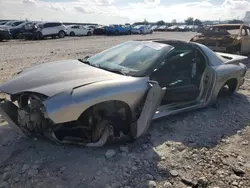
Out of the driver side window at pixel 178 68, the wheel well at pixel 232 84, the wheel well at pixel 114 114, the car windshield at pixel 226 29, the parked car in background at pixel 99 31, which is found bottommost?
the parked car in background at pixel 99 31

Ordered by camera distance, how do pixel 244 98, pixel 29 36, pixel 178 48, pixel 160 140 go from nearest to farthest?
pixel 160 140
pixel 178 48
pixel 244 98
pixel 29 36

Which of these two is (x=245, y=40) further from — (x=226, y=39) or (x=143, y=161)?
(x=143, y=161)

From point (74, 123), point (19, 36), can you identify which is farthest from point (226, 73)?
point (19, 36)

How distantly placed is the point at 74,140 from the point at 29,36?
2124cm

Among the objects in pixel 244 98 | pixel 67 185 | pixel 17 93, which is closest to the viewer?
pixel 67 185

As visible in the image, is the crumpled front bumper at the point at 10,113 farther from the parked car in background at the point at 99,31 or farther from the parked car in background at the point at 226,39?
the parked car in background at the point at 99,31

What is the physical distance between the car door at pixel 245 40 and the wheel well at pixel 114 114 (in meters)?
8.98

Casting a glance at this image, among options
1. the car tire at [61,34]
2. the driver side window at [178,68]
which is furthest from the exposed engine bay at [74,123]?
the car tire at [61,34]

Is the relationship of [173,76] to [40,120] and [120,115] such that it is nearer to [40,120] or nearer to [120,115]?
[120,115]

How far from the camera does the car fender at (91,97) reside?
8.69ft

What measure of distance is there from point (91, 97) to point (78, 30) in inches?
1073

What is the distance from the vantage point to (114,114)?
3.34 m

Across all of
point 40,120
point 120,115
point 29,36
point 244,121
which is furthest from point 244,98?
point 29,36

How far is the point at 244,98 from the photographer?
564 centimetres
